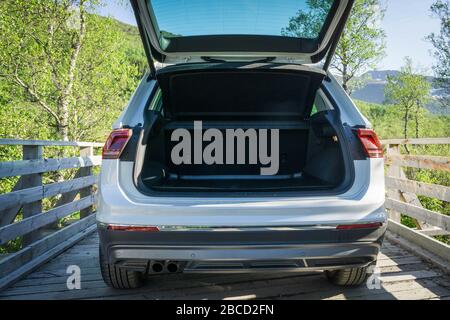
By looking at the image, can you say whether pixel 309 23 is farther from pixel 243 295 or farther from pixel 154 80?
pixel 243 295

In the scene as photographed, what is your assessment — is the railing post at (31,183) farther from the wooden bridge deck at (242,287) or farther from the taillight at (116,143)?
the taillight at (116,143)

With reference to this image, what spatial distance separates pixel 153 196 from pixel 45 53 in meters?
13.7

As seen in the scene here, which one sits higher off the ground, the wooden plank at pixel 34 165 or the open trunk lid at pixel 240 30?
the open trunk lid at pixel 240 30

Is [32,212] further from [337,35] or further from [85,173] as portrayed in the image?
[337,35]

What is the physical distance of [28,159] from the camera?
313cm

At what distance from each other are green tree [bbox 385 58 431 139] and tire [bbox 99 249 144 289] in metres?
50.8

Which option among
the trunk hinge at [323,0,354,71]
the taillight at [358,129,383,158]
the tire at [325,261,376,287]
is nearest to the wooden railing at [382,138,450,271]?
the tire at [325,261,376,287]

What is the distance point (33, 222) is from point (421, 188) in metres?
3.67

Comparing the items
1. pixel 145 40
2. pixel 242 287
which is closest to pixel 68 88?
pixel 145 40

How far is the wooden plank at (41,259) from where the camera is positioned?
254 cm

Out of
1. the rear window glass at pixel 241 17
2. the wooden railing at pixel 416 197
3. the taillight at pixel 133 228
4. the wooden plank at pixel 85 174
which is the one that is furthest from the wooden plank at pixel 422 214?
the wooden plank at pixel 85 174

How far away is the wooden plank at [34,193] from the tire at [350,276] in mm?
2405

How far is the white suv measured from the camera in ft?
5.85

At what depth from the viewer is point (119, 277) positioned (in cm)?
227
